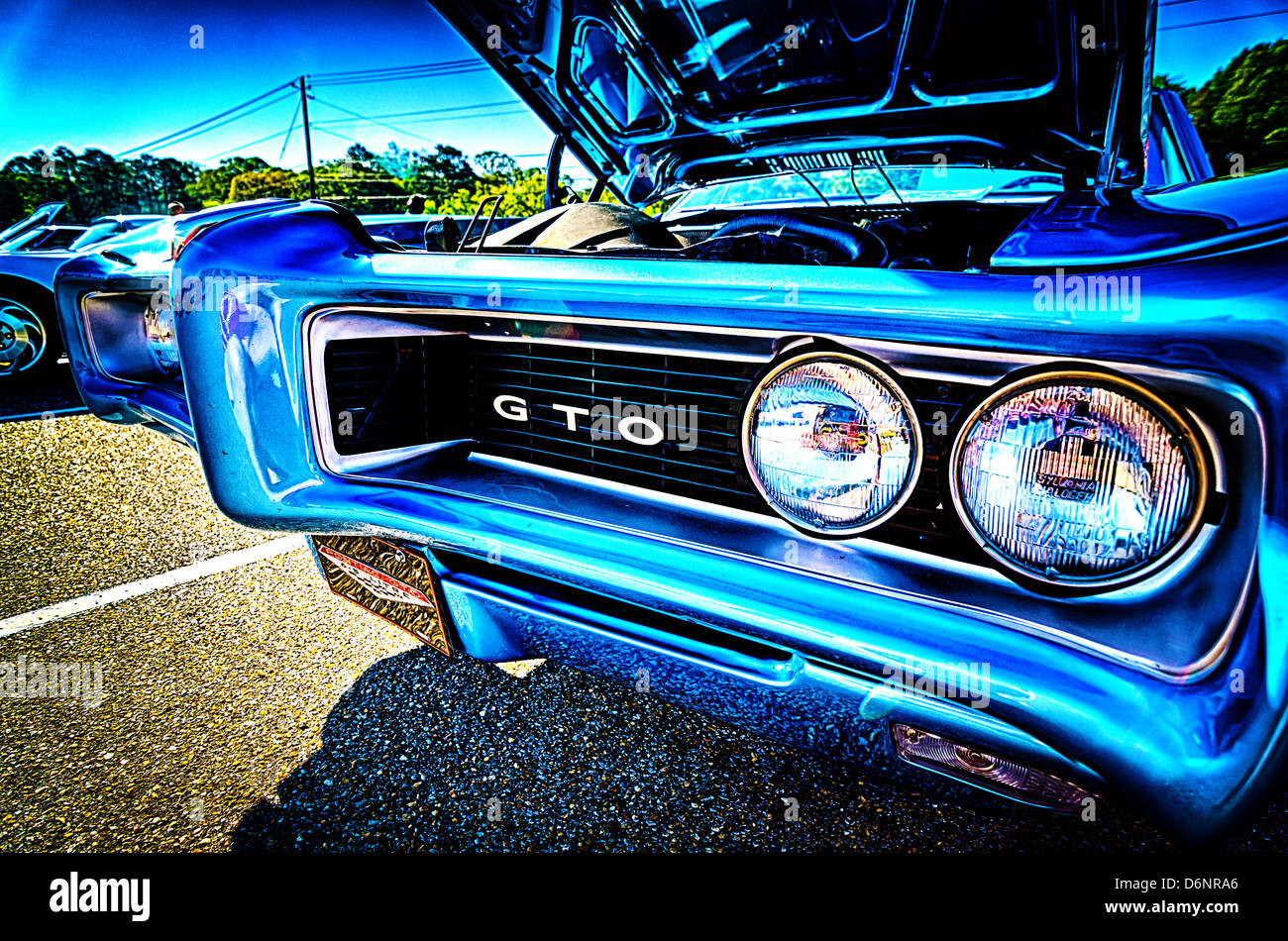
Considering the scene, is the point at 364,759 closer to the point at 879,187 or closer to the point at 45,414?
the point at 879,187

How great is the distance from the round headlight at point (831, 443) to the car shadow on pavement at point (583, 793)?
42cm

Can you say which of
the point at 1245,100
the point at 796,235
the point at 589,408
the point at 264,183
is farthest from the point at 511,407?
the point at 264,183

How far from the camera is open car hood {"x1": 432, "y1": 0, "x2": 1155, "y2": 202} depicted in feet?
5.21

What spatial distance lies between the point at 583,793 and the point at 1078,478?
3.43 feet

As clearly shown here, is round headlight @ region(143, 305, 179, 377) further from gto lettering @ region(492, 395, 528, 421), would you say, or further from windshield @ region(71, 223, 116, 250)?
windshield @ region(71, 223, 116, 250)

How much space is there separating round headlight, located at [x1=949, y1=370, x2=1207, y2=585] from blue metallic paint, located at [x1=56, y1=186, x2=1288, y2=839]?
56 millimetres

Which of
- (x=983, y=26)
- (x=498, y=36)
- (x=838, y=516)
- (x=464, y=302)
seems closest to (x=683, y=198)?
(x=498, y=36)

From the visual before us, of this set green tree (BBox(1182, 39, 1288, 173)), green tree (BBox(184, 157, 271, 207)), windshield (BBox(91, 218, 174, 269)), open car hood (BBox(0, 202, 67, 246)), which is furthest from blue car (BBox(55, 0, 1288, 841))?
green tree (BBox(184, 157, 271, 207))

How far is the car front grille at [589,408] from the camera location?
941mm

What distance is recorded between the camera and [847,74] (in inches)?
72.1

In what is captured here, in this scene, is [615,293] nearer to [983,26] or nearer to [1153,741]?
[1153,741]
